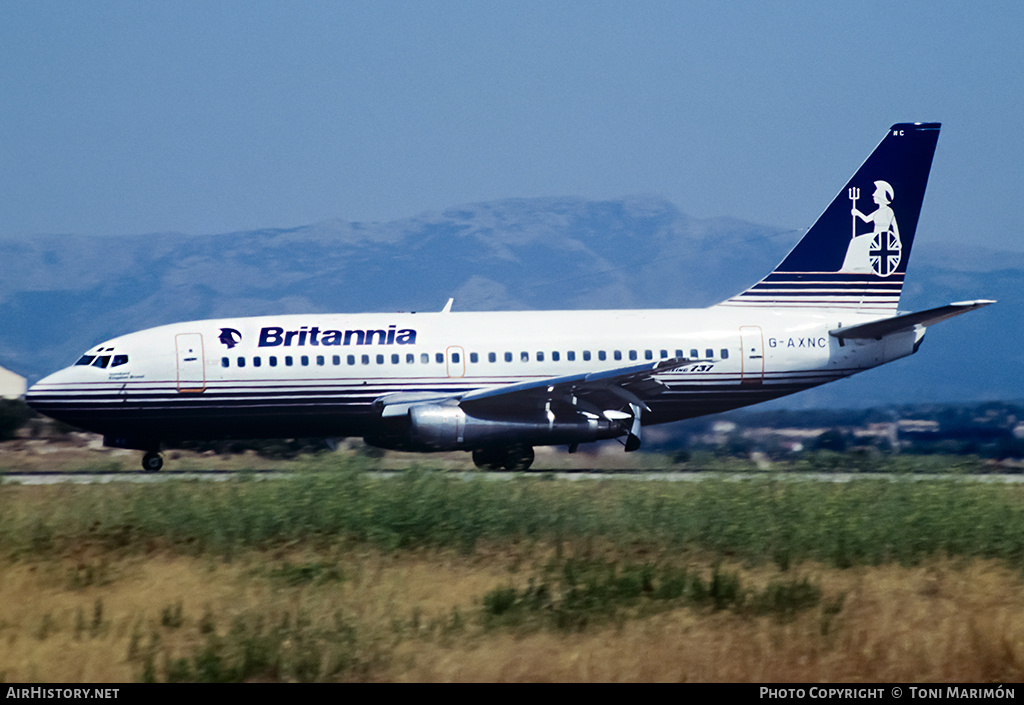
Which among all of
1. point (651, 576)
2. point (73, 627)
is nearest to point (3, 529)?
point (73, 627)

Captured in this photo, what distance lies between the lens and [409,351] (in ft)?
89.9

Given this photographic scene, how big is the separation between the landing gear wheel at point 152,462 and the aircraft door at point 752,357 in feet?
43.1

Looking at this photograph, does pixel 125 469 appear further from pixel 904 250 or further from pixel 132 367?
pixel 904 250

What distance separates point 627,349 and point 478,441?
4.26m

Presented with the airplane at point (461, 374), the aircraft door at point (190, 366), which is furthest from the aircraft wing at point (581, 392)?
the aircraft door at point (190, 366)

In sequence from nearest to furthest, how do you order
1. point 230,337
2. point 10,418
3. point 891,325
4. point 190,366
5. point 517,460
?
point 190,366 → point 230,337 → point 517,460 → point 891,325 → point 10,418

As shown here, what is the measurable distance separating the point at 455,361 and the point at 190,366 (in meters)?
5.68

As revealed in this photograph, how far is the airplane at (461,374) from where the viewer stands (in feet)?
87.4

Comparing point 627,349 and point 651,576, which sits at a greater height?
point 627,349

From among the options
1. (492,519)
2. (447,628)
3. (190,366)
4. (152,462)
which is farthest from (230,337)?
(447,628)

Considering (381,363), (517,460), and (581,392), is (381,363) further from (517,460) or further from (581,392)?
(581,392)

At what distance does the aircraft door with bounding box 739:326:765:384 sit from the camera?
2842 cm

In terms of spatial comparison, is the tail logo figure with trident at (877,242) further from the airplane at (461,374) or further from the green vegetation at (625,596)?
the green vegetation at (625,596)

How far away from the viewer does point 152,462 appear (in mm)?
27422
